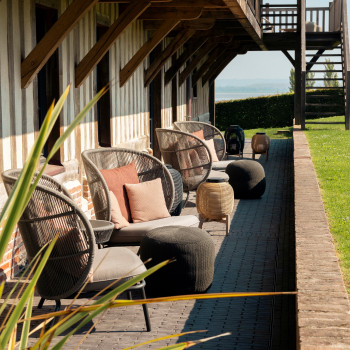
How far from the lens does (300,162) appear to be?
8922 millimetres

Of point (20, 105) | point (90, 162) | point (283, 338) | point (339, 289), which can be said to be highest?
point (20, 105)

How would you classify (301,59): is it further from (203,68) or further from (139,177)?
(139,177)

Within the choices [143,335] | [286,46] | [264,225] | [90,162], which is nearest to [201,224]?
[264,225]

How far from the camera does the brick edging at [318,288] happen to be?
2609 mm

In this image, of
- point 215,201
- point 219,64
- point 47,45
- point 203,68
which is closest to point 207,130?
point 215,201

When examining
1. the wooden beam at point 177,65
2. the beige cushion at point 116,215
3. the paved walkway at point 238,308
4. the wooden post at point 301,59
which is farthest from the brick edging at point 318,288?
the wooden post at point 301,59

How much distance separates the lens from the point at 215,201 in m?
6.29

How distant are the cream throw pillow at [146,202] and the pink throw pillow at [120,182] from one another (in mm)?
41

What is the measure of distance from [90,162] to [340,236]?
202 cm

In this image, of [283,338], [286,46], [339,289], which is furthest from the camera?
[286,46]

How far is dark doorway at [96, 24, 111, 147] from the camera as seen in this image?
7.67m

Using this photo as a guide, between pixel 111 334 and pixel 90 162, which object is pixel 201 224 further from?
pixel 111 334

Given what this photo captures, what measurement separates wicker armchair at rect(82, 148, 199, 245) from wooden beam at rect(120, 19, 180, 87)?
90.3 inches

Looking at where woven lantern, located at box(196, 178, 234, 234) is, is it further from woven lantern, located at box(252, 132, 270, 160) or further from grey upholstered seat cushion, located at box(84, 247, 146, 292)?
woven lantern, located at box(252, 132, 270, 160)
